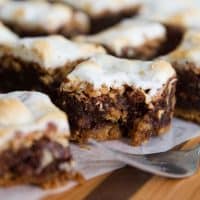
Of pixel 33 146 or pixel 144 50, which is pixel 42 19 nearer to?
pixel 144 50

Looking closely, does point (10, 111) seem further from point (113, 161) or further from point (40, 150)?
point (113, 161)

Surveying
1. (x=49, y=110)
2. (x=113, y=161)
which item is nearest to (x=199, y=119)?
(x=113, y=161)

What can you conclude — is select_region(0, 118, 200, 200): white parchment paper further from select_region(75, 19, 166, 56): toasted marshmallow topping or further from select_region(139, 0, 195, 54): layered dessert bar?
select_region(139, 0, 195, 54): layered dessert bar

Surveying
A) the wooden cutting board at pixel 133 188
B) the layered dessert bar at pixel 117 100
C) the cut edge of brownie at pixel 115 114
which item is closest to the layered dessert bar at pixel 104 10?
the layered dessert bar at pixel 117 100

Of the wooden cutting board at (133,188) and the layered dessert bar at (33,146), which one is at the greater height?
the layered dessert bar at (33,146)

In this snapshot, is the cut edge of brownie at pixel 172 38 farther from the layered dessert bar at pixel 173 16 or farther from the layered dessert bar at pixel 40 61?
the layered dessert bar at pixel 40 61

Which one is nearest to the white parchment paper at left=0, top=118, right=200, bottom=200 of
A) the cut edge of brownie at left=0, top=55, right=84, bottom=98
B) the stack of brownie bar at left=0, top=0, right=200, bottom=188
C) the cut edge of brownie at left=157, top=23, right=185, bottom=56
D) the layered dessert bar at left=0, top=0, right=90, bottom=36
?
the stack of brownie bar at left=0, top=0, right=200, bottom=188

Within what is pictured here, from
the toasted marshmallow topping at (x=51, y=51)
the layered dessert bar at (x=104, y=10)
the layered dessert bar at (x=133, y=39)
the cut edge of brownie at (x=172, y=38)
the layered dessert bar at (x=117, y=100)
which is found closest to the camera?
the layered dessert bar at (x=117, y=100)
